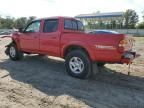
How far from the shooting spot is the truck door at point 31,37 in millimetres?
9281

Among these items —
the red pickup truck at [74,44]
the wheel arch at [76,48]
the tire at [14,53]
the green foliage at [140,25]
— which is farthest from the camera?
the green foliage at [140,25]

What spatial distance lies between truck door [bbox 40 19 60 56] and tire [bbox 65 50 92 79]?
707mm

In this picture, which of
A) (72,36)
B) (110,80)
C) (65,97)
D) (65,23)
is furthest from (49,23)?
(65,97)

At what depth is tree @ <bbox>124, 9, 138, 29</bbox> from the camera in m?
65.9

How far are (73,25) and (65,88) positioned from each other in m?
3.17

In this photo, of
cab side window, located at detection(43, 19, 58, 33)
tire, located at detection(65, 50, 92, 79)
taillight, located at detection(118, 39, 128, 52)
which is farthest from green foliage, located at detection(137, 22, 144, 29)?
taillight, located at detection(118, 39, 128, 52)

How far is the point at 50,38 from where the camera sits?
8.49 m

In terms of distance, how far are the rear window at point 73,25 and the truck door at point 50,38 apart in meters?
0.33

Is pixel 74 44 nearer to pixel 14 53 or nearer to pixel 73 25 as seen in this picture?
pixel 73 25

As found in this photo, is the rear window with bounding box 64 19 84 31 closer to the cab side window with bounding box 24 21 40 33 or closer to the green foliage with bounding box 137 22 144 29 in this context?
the cab side window with bounding box 24 21 40 33

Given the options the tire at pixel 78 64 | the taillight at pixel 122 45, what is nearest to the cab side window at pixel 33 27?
the tire at pixel 78 64

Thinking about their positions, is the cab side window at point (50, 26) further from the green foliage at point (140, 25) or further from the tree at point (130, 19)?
the tree at point (130, 19)

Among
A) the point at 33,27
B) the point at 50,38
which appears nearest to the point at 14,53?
the point at 33,27

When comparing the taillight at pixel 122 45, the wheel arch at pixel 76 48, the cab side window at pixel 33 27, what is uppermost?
the cab side window at pixel 33 27
